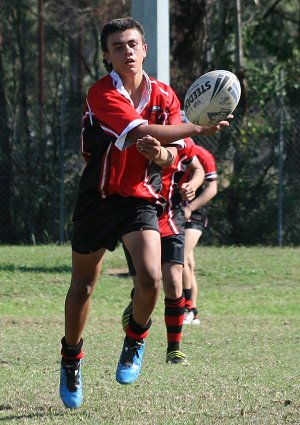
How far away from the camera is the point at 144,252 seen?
5891 mm

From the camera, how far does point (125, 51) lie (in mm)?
6102

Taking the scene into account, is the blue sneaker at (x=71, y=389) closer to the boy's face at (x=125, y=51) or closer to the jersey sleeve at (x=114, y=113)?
the jersey sleeve at (x=114, y=113)

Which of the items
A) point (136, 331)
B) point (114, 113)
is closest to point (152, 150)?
point (114, 113)

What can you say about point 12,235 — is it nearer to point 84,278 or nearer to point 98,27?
point 98,27

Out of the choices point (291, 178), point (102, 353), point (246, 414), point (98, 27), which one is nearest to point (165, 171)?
point (102, 353)

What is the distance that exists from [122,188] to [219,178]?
42.9 feet

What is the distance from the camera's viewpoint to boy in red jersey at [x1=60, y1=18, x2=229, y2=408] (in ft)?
19.3

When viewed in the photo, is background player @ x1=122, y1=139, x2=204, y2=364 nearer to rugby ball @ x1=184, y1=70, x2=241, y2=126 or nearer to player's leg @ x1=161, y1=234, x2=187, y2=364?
player's leg @ x1=161, y1=234, x2=187, y2=364

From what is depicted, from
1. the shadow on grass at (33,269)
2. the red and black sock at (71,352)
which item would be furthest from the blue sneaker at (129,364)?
the shadow on grass at (33,269)

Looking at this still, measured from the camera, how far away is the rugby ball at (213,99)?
5.80 m

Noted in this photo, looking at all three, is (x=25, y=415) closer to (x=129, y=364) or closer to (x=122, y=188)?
(x=129, y=364)

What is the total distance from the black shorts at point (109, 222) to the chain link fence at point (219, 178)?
1267 cm

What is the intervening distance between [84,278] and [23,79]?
16268 millimetres

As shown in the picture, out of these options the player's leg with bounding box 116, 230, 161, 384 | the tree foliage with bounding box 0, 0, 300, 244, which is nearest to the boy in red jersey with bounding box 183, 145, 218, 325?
the player's leg with bounding box 116, 230, 161, 384
